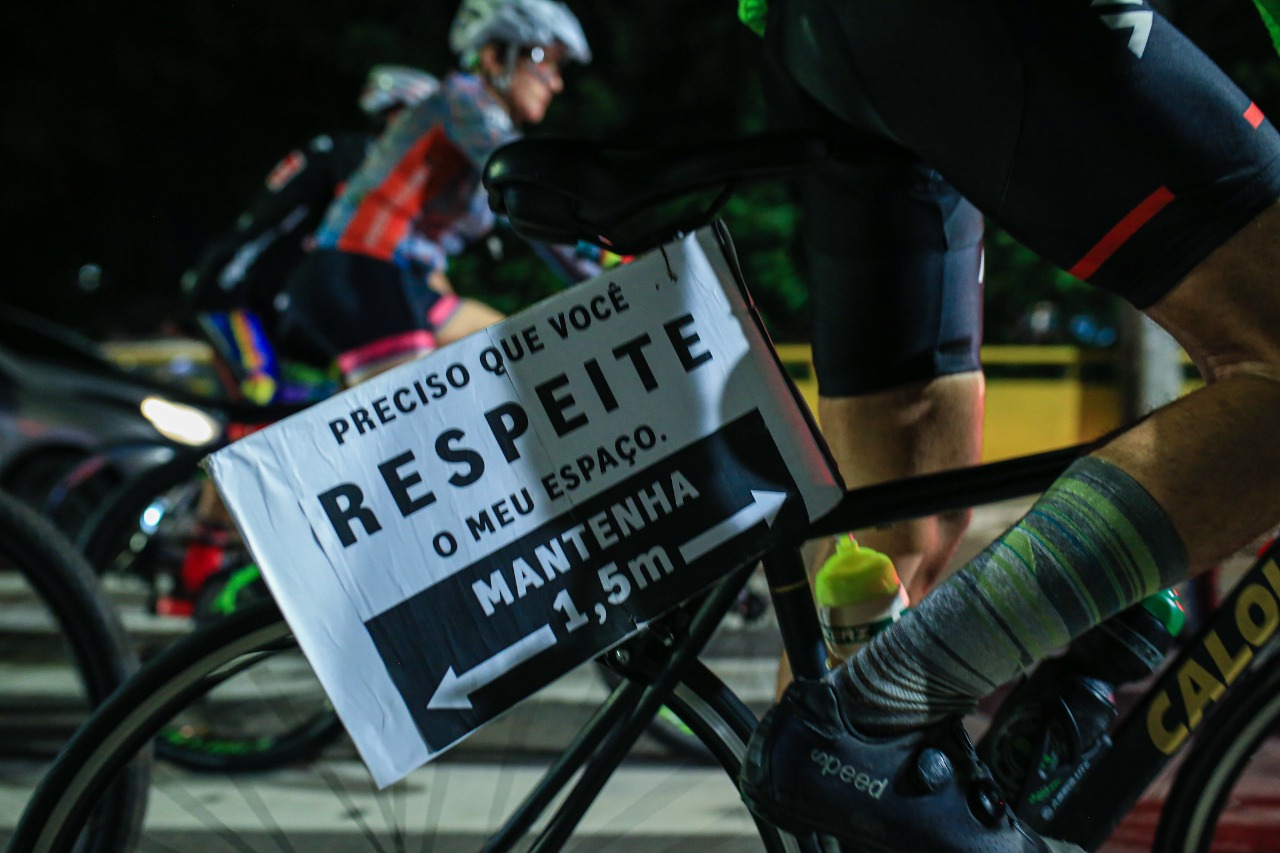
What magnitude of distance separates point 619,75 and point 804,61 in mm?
16941

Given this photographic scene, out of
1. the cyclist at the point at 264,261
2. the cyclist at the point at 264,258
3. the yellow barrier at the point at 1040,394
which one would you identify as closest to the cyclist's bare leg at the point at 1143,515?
the cyclist at the point at 264,261

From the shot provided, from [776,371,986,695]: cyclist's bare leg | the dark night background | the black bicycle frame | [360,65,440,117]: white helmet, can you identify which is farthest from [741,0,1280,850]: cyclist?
the dark night background

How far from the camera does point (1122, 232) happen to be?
1298 millimetres

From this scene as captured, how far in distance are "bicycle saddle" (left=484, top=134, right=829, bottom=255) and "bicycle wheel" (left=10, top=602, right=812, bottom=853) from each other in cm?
57

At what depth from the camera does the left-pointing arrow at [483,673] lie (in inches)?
53.7

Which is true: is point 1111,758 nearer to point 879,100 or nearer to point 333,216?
point 879,100

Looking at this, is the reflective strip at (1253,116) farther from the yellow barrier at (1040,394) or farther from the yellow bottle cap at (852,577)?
the yellow barrier at (1040,394)

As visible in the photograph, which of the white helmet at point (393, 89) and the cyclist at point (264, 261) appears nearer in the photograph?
the cyclist at point (264, 261)

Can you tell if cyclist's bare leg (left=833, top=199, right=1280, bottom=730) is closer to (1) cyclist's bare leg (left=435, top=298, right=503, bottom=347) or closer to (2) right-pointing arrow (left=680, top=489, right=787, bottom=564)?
(2) right-pointing arrow (left=680, top=489, right=787, bottom=564)

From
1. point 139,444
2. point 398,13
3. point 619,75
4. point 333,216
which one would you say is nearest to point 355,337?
point 333,216

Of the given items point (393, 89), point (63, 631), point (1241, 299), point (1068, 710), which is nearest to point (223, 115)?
point (393, 89)

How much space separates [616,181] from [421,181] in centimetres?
255

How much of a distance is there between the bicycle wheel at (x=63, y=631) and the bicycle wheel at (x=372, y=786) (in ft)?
0.49

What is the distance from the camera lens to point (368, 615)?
4.41 ft
